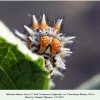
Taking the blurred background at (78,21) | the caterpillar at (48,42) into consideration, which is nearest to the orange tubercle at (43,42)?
the caterpillar at (48,42)

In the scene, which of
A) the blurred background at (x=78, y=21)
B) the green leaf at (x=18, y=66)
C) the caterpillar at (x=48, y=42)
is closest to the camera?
the green leaf at (x=18, y=66)

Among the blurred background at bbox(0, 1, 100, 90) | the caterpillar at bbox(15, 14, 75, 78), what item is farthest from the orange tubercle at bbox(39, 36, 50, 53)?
the blurred background at bbox(0, 1, 100, 90)

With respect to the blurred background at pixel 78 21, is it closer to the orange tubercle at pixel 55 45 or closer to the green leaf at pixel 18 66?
the orange tubercle at pixel 55 45

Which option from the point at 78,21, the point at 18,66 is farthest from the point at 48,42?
the point at 78,21

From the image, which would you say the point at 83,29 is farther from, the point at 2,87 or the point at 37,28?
the point at 2,87

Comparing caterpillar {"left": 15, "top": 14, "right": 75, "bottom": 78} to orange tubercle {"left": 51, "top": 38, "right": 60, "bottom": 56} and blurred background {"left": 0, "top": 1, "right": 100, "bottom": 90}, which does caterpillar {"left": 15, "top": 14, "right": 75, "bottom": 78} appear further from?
blurred background {"left": 0, "top": 1, "right": 100, "bottom": 90}
